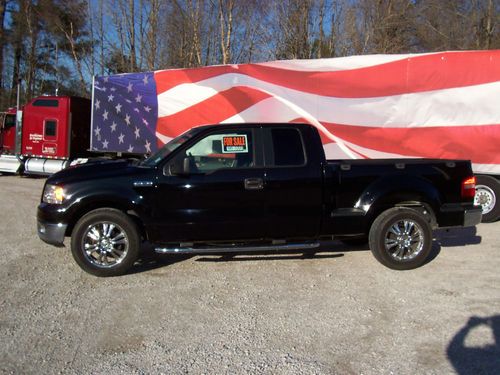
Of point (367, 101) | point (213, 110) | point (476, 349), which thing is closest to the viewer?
point (476, 349)

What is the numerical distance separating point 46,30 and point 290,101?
28663mm

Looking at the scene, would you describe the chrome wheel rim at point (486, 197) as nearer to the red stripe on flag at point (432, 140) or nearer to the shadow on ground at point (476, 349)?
the red stripe on flag at point (432, 140)

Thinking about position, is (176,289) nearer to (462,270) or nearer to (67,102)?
(462,270)

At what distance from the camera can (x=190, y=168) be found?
5.47 metres

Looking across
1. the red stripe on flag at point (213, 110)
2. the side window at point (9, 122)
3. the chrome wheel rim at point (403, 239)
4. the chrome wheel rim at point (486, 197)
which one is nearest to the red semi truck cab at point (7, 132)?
the side window at point (9, 122)

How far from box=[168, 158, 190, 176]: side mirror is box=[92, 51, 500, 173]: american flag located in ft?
16.2

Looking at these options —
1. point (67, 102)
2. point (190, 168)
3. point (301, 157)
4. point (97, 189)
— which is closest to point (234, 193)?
point (190, 168)

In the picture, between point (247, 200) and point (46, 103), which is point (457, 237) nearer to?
point (247, 200)

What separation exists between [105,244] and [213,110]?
5.70 meters

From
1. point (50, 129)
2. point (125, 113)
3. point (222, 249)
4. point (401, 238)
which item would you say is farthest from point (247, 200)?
point (50, 129)

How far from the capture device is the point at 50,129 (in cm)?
1480

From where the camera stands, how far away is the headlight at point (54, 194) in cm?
533

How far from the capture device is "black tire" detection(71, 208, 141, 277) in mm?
5328

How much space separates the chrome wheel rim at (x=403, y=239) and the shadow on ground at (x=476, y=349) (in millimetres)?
1520
